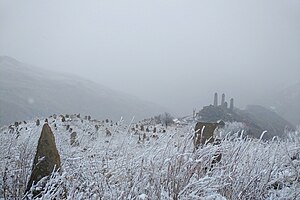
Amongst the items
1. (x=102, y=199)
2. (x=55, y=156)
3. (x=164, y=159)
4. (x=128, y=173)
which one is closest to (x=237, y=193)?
(x=164, y=159)

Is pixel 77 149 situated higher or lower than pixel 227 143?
lower

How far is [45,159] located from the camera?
4293 mm

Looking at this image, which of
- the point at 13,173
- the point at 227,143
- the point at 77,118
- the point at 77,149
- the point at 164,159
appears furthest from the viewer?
the point at 77,118

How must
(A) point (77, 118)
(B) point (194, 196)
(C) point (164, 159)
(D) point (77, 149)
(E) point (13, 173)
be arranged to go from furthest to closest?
(A) point (77, 118), (D) point (77, 149), (E) point (13, 173), (C) point (164, 159), (B) point (194, 196)

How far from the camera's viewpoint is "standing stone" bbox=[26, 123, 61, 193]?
424 centimetres

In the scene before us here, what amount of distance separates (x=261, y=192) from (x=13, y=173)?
3884 millimetres

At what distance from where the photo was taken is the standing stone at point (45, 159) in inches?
167

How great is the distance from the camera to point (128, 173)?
3.36m

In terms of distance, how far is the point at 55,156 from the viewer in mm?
4359

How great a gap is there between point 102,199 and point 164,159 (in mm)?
802

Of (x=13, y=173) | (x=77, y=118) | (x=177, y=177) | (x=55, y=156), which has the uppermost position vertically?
(x=177, y=177)

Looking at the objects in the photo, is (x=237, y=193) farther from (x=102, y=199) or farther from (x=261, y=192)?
(x=102, y=199)

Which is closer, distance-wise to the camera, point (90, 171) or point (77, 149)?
point (90, 171)

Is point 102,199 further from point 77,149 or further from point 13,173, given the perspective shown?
point 77,149
